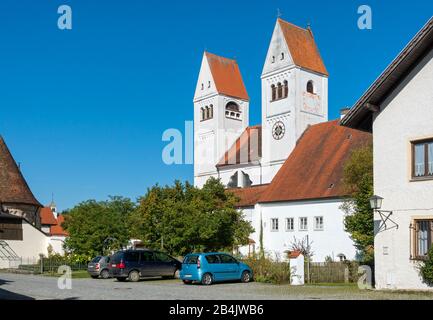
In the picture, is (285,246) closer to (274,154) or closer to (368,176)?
(274,154)

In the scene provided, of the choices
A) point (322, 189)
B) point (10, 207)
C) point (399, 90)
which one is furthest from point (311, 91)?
point (399, 90)

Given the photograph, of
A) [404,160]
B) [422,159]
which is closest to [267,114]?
[404,160]

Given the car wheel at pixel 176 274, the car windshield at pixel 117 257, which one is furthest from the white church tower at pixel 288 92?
the car windshield at pixel 117 257

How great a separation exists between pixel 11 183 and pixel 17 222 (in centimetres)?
656

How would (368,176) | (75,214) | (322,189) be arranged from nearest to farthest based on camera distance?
(368,176)
(322,189)
(75,214)

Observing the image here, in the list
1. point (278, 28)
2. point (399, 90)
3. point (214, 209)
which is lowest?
point (214, 209)

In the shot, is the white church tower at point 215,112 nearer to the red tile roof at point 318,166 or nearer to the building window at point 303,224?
the red tile roof at point 318,166

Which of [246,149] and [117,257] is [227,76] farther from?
[117,257]

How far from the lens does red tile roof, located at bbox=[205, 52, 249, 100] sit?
78875mm

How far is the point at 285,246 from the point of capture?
51938mm

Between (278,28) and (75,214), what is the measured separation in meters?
29.5

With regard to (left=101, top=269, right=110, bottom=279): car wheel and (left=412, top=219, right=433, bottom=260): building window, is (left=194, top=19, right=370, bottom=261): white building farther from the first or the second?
(left=412, top=219, right=433, bottom=260): building window

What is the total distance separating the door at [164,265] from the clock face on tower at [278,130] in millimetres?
34161

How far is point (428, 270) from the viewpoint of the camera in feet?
70.1
